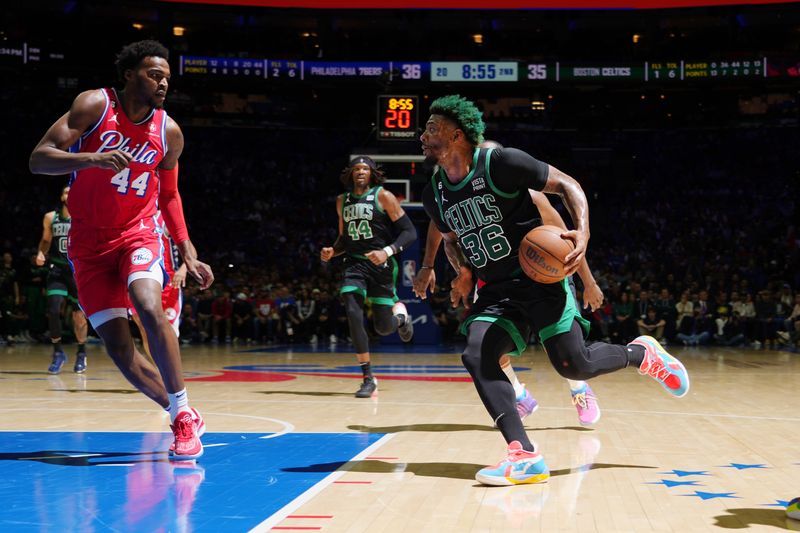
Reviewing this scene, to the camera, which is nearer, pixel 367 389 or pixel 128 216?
Answer: pixel 128 216

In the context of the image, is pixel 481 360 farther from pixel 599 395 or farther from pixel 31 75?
→ pixel 31 75

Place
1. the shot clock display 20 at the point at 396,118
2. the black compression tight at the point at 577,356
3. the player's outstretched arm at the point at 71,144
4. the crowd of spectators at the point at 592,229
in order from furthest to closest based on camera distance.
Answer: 1. the crowd of spectators at the point at 592,229
2. the shot clock display 20 at the point at 396,118
3. the black compression tight at the point at 577,356
4. the player's outstretched arm at the point at 71,144

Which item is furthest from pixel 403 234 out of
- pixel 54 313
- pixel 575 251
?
pixel 54 313

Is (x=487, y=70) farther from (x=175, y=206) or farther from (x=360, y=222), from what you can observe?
(x=175, y=206)

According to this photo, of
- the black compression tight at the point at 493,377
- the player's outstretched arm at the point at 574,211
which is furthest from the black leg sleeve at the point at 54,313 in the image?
the player's outstretched arm at the point at 574,211

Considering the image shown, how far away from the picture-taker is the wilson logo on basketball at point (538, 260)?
4.12m

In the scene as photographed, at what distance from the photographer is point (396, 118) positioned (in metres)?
17.1

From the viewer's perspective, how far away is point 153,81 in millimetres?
4496

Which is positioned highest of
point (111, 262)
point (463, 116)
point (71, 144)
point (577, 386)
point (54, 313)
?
point (463, 116)

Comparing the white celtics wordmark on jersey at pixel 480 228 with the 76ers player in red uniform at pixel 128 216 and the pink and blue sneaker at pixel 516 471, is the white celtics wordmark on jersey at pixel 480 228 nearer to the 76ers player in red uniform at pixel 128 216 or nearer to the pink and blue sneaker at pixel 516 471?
the pink and blue sneaker at pixel 516 471

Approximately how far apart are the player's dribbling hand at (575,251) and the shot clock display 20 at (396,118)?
43.2ft

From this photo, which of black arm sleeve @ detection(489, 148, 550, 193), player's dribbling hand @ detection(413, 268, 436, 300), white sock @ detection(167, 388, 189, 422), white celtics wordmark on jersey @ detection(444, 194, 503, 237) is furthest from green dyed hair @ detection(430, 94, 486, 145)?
white sock @ detection(167, 388, 189, 422)

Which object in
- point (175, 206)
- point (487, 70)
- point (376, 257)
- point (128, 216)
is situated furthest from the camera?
point (487, 70)

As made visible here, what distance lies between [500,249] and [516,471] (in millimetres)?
1076
